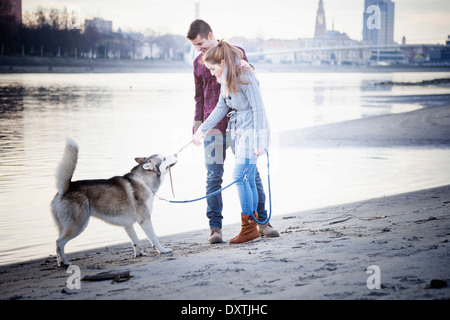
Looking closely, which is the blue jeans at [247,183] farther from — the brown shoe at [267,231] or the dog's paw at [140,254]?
the dog's paw at [140,254]

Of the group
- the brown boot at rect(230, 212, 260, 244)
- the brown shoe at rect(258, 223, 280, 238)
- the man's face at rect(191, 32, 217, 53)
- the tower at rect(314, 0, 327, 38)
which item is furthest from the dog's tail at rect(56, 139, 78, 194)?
the tower at rect(314, 0, 327, 38)

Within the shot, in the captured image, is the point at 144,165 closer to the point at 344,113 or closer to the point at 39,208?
the point at 39,208

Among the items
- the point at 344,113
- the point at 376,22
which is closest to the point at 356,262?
the point at 376,22

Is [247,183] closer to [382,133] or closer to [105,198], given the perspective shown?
[105,198]

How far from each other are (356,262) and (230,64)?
1.75 metres

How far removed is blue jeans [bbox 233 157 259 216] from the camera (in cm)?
438

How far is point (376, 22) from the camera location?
7.34 metres

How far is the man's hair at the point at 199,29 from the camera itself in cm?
453

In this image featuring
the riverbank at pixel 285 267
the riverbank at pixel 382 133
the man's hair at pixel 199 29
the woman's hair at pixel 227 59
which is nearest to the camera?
the riverbank at pixel 285 267

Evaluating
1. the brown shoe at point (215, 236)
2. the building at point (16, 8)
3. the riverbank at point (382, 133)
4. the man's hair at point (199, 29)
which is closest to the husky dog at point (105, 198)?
the brown shoe at point (215, 236)

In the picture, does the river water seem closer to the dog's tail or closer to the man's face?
the dog's tail

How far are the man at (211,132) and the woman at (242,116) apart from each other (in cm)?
15

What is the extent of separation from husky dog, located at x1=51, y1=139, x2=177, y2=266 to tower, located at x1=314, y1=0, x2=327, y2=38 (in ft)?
559

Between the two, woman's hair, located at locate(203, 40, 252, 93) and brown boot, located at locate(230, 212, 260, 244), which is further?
brown boot, located at locate(230, 212, 260, 244)
